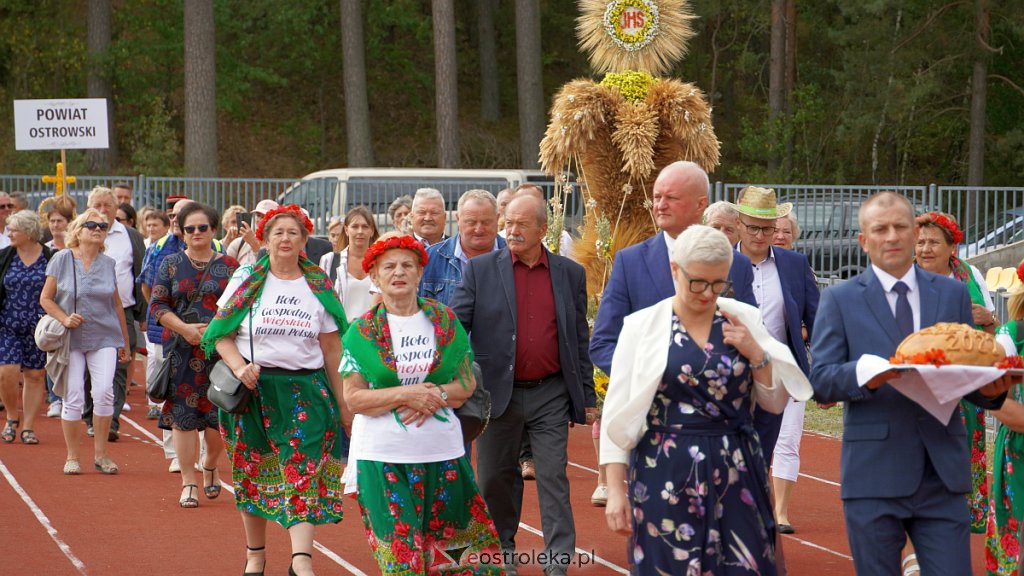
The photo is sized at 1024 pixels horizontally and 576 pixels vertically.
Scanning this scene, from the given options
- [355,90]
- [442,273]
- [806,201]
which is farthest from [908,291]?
[355,90]

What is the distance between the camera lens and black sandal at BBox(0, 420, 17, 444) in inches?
484

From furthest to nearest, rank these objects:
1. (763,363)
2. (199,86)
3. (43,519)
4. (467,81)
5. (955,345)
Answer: (467,81) < (199,86) < (43,519) < (763,363) < (955,345)

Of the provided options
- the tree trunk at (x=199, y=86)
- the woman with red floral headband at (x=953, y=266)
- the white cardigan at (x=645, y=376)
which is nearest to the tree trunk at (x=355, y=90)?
the tree trunk at (x=199, y=86)

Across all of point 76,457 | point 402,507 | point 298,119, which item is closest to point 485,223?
point 402,507

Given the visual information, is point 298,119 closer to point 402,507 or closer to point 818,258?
point 818,258

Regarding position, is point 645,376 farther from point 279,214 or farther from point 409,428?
point 279,214

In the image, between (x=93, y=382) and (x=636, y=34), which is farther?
(x=636, y=34)

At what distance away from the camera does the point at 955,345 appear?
4730 millimetres

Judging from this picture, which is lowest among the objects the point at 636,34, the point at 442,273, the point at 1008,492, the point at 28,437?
the point at 28,437

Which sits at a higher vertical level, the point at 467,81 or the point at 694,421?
the point at 467,81

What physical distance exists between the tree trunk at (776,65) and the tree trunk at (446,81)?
27.4ft

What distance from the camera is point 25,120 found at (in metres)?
17.3

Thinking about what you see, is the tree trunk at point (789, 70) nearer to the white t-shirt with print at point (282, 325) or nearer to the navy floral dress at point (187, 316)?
the navy floral dress at point (187, 316)

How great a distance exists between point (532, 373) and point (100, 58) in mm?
28445
